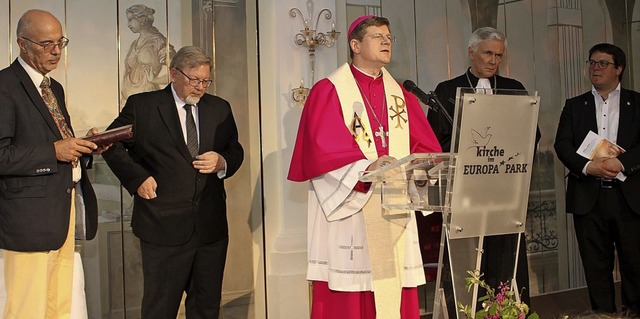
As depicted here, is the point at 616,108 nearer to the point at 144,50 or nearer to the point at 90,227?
the point at 144,50

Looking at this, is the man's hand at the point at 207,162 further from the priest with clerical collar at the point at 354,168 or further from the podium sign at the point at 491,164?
the podium sign at the point at 491,164

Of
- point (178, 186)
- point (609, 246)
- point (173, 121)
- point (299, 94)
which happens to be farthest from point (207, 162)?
point (609, 246)

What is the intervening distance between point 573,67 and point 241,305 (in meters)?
3.79

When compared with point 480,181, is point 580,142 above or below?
above

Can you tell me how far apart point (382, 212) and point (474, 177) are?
97 cm

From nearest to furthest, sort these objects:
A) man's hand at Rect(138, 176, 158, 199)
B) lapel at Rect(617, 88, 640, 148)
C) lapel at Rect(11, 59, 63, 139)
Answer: lapel at Rect(11, 59, 63, 139) < man's hand at Rect(138, 176, 158, 199) < lapel at Rect(617, 88, 640, 148)

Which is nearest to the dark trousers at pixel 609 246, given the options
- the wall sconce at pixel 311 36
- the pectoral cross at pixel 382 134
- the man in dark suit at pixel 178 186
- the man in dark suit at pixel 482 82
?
the man in dark suit at pixel 482 82

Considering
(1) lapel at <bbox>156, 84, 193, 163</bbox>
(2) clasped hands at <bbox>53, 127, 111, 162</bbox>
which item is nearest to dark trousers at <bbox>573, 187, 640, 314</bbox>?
(1) lapel at <bbox>156, 84, 193, 163</bbox>

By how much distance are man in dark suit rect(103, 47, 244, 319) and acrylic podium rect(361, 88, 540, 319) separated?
133 centimetres

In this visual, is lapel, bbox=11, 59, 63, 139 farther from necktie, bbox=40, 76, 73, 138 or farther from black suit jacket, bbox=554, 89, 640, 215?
black suit jacket, bbox=554, 89, 640, 215

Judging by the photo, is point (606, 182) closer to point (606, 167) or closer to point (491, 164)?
point (606, 167)

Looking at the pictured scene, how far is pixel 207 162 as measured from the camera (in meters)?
4.30

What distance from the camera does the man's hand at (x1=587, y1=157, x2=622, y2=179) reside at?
5301 millimetres

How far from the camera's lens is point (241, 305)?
551 centimetres
